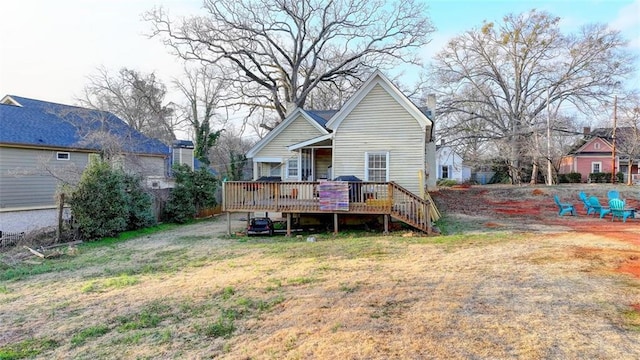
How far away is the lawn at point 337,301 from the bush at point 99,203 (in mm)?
2674

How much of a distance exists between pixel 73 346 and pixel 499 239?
10.1 metres

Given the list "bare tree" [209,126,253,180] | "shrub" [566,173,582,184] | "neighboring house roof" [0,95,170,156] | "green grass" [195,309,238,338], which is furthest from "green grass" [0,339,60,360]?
"shrub" [566,173,582,184]

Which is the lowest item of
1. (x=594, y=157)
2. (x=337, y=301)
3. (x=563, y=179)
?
(x=337, y=301)

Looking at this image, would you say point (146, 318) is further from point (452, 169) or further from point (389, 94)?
point (452, 169)

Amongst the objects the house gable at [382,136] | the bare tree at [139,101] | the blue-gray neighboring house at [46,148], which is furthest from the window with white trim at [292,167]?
the bare tree at [139,101]

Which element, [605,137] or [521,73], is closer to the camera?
[521,73]

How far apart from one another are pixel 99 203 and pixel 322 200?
796 centimetres

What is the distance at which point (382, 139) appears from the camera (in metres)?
14.2

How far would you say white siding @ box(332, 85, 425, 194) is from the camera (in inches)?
549

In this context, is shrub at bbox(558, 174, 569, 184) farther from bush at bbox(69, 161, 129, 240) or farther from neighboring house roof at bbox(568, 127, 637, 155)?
bush at bbox(69, 161, 129, 240)

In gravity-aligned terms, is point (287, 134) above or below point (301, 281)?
above

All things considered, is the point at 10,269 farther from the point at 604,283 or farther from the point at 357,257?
the point at 604,283

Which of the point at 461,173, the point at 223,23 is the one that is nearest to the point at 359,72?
the point at 223,23

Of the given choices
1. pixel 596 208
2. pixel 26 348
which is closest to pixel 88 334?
pixel 26 348
